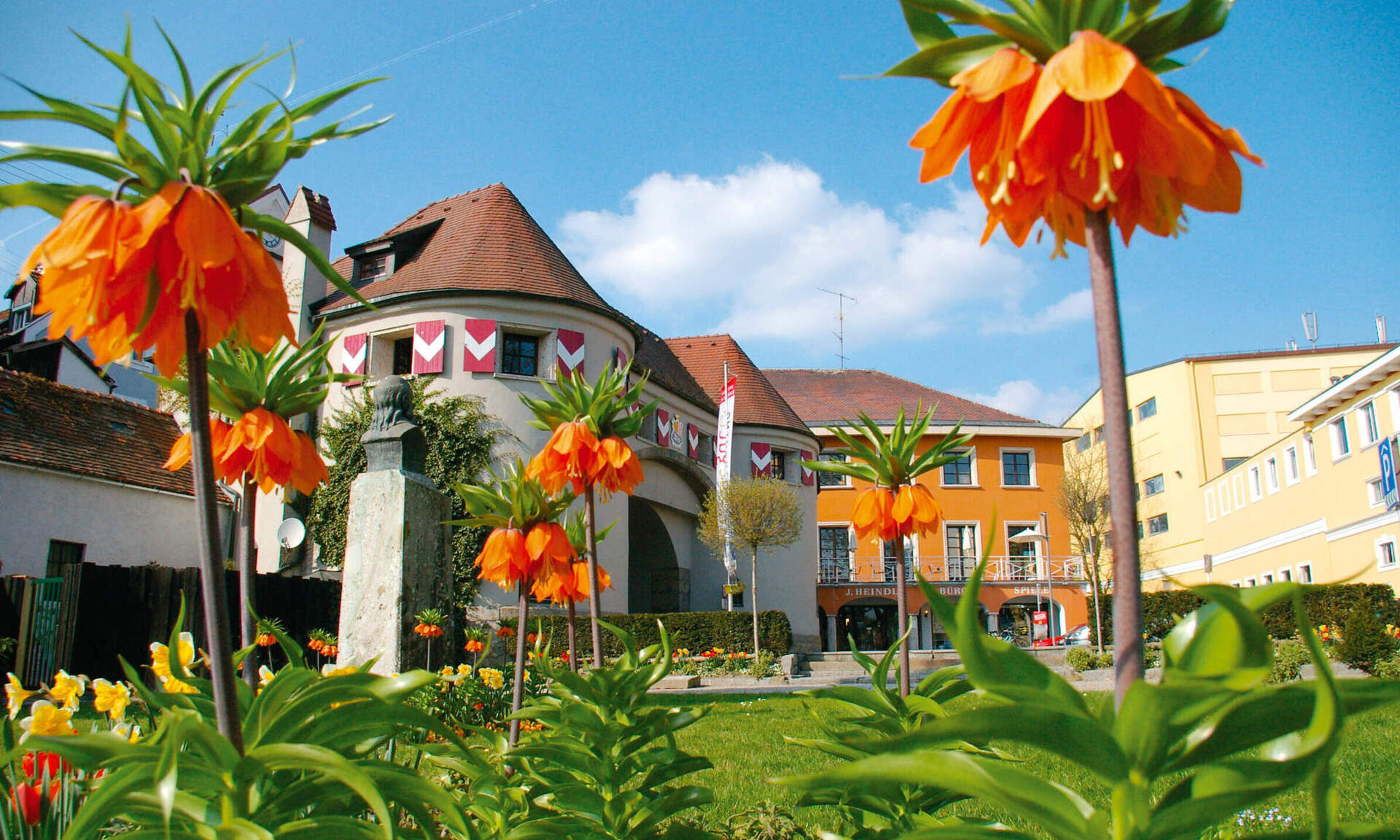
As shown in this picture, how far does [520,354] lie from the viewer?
2134 cm

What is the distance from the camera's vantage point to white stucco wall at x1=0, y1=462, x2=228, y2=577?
17.3 metres

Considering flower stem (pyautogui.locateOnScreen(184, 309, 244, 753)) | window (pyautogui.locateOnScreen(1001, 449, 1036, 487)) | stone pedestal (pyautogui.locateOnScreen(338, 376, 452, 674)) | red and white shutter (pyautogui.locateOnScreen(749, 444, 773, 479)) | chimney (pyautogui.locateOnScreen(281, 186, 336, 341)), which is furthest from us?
window (pyautogui.locateOnScreen(1001, 449, 1036, 487))

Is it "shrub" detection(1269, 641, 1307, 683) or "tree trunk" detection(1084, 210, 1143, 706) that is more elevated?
"tree trunk" detection(1084, 210, 1143, 706)

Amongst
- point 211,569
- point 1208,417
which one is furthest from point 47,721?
point 1208,417

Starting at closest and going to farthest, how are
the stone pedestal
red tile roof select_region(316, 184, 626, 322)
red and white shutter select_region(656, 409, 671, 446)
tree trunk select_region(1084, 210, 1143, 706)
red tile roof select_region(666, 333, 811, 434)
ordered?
1. tree trunk select_region(1084, 210, 1143, 706)
2. the stone pedestal
3. red tile roof select_region(316, 184, 626, 322)
4. red and white shutter select_region(656, 409, 671, 446)
5. red tile roof select_region(666, 333, 811, 434)

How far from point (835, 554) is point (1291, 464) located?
1612 cm

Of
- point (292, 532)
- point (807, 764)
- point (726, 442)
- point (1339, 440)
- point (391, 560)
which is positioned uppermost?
point (1339, 440)

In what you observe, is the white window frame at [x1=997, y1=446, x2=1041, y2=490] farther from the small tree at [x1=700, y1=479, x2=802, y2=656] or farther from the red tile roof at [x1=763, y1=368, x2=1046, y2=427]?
the small tree at [x1=700, y1=479, x2=802, y2=656]

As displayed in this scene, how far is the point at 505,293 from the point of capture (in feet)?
67.6

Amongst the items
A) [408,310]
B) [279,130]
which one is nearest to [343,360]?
[408,310]

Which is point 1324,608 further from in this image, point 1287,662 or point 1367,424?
point 1287,662

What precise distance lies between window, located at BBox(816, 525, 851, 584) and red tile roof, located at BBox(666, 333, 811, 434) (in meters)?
8.75

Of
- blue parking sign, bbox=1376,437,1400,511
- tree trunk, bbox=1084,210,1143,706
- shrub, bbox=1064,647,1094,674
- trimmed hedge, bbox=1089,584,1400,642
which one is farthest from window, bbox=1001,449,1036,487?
tree trunk, bbox=1084,210,1143,706

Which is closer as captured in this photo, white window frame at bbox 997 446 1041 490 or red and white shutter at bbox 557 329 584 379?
red and white shutter at bbox 557 329 584 379
